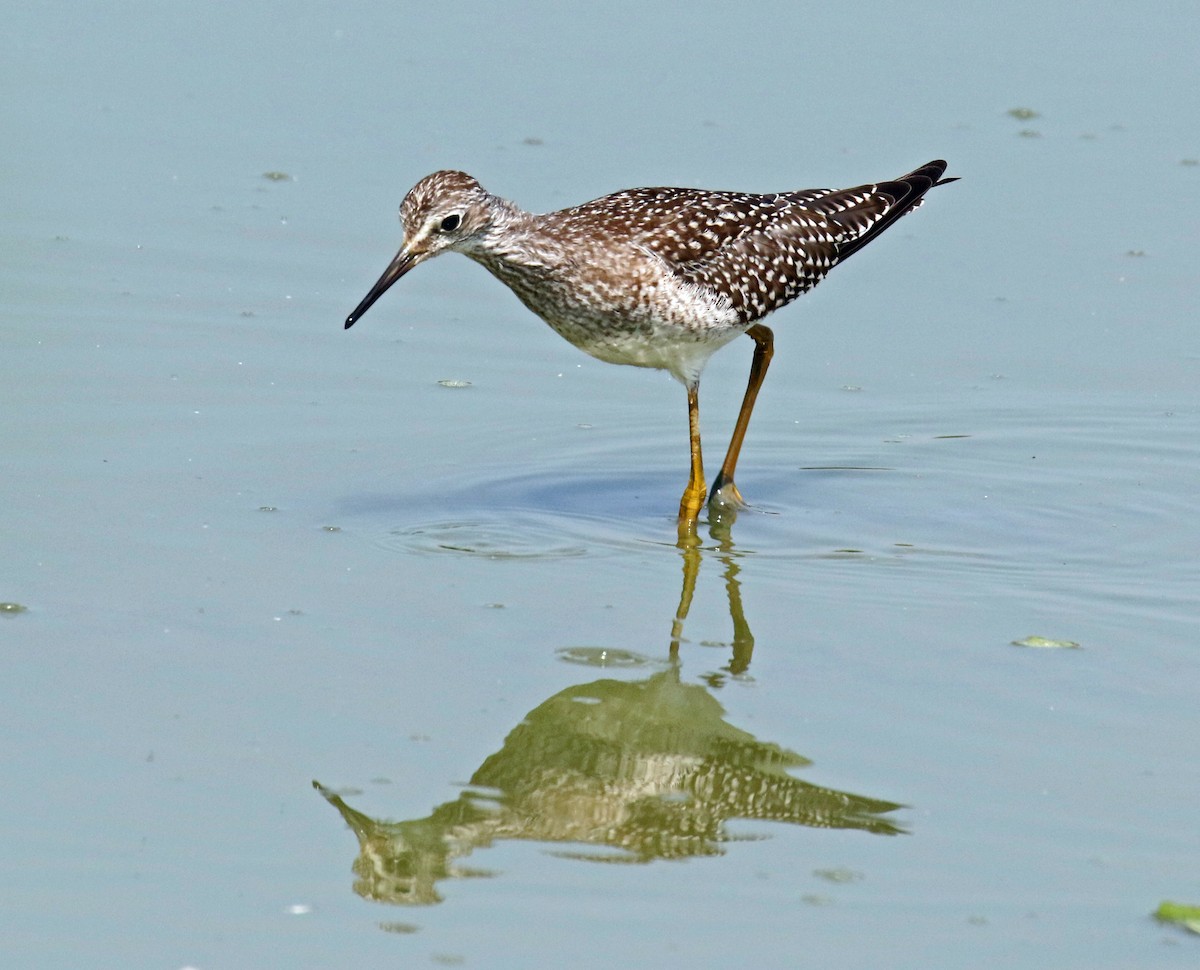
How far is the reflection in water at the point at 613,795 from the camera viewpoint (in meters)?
6.75

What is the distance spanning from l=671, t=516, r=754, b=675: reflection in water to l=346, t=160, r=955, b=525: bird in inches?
4.9

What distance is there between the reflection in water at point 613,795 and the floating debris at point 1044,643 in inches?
58.0

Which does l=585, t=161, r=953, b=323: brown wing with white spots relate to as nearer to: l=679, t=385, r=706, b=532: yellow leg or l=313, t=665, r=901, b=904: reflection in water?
l=679, t=385, r=706, b=532: yellow leg

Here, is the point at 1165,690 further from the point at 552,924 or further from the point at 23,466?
the point at 23,466

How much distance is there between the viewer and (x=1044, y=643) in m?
8.63

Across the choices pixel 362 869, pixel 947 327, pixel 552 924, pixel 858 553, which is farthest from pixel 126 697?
pixel 947 327

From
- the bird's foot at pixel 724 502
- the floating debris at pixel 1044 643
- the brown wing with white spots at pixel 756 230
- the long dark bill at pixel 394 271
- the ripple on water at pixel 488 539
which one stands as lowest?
the floating debris at pixel 1044 643

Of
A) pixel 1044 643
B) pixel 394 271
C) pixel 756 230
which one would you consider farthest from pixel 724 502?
pixel 1044 643

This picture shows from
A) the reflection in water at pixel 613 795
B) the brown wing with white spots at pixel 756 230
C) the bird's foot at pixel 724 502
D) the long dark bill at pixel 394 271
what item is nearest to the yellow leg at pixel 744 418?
the bird's foot at pixel 724 502

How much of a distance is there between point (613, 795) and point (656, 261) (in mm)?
3767

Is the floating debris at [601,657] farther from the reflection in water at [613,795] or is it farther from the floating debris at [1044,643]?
the floating debris at [1044,643]

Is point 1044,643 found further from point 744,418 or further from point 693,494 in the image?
point 744,418

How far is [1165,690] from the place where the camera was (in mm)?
8156

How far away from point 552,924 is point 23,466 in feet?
16.8
